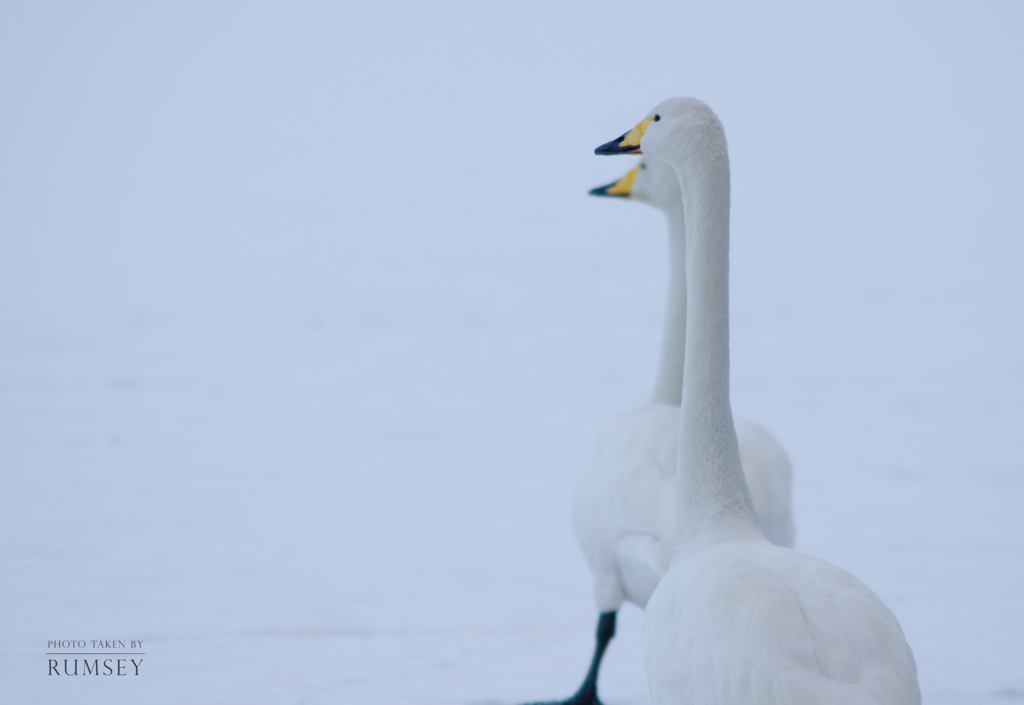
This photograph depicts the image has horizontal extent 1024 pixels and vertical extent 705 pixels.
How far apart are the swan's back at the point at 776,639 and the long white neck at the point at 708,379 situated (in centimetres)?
23

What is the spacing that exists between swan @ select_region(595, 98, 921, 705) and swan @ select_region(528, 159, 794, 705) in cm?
31

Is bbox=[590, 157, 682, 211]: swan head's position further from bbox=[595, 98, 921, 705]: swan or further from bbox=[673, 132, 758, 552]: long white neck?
bbox=[673, 132, 758, 552]: long white neck

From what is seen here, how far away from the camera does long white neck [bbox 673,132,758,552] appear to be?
2.01m

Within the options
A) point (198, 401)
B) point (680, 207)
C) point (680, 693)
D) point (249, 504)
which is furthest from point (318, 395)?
point (680, 693)

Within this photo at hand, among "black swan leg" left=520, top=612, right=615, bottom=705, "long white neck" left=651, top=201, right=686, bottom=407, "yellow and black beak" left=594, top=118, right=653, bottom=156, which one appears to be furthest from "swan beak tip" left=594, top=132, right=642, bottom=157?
"black swan leg" left=520, top=612, right=615, bottom=705

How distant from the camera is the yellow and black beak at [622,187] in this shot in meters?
3.32

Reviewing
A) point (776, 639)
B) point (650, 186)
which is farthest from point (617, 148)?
point (776, 639)

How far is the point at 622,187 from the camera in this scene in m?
3.35

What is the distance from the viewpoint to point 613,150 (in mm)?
2369

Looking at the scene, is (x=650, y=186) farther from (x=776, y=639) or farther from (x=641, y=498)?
(x=776, y=639)

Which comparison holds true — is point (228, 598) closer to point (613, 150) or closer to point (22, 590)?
point (22, 590)

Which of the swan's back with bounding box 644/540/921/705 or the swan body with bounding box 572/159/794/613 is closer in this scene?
the swan's back with bounding box 644/540/921/705

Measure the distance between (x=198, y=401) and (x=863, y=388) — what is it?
430cm

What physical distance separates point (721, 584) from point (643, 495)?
2.46 feet
